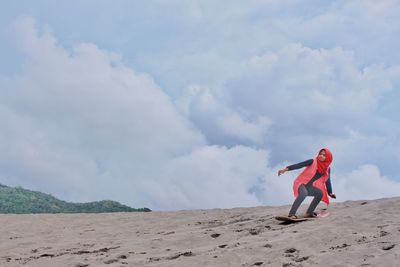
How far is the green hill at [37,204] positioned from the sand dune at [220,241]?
1894cm

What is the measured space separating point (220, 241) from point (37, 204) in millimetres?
31863

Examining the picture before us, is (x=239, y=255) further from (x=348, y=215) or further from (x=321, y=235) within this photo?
(x=348, y=215)

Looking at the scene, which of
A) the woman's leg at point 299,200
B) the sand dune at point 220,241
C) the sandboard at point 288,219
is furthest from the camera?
the woman's leg at point 299,200

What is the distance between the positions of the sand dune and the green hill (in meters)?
18.9

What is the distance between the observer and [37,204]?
39875mm

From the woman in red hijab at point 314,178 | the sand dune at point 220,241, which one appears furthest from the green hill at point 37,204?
the woman in red hijab at point 314,178

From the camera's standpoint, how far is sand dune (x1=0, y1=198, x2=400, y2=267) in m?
8.28

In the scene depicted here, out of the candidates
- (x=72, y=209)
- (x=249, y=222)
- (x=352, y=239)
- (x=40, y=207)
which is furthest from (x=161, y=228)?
(x=40, y=207)

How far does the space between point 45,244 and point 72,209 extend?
24.8m

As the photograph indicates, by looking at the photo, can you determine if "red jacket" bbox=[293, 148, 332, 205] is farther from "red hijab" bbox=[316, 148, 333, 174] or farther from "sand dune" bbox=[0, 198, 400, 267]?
"sand dune" bbox=[0, 198, 400, 267]

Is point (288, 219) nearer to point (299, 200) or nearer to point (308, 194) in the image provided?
point (299, 200)

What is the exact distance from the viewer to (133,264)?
890 cm

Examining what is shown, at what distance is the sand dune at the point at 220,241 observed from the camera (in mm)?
8281

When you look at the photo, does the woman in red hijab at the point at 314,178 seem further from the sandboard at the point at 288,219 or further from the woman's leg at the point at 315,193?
the sandboard at the point at 288,219
